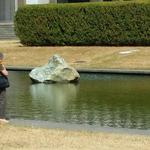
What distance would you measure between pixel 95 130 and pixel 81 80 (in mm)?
10554

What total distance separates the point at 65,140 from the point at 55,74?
403 inches

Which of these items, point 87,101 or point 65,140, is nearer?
point 65,140

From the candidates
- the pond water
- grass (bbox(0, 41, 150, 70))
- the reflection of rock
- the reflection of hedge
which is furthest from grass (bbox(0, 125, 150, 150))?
the reflection of hedge

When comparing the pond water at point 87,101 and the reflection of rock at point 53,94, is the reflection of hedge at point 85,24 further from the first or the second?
the reflection of rock at point 53,94

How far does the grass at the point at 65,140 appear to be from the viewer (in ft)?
29.0

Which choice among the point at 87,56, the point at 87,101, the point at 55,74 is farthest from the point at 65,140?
the point at 87,56

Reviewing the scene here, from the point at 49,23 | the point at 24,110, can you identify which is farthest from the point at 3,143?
the point at 49,23

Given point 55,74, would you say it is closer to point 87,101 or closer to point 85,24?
point 87,101

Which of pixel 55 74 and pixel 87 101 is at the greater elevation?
pixel 87 101

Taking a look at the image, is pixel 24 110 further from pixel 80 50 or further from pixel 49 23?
pixel 49 23

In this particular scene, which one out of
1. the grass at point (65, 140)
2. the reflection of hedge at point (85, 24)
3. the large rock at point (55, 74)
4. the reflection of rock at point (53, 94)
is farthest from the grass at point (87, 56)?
the grass at point (65, 140)

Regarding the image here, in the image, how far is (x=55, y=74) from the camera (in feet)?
64.0

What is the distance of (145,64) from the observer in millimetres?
24453

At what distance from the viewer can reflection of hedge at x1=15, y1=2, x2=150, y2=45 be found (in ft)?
96.5
